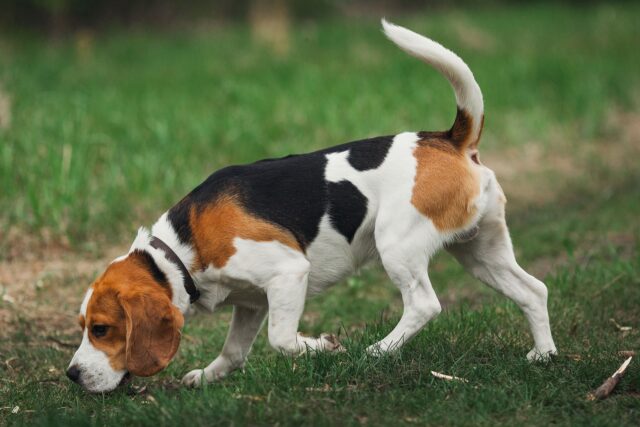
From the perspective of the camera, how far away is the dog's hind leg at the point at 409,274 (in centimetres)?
466

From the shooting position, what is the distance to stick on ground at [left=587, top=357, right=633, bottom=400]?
4242 millimetres

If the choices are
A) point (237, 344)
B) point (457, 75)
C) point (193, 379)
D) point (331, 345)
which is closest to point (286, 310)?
point (331, 345)

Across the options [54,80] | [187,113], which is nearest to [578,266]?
[187,113]

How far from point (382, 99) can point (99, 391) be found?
740 centimetres

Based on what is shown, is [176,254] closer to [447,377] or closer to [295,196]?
[295,196]

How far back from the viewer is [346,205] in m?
4.81

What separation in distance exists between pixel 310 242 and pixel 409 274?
53 cm

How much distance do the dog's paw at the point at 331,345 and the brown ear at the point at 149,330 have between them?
29.3 inches

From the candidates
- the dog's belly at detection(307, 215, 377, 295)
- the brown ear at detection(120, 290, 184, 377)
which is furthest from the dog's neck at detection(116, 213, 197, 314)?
the dog's belly at detection(307, 215, 377, 295)

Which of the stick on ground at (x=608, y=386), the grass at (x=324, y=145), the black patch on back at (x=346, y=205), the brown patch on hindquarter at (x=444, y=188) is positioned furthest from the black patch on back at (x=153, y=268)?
the stick on ground at (x=608, y=386)

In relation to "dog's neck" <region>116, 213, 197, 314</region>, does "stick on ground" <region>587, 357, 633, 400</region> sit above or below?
below

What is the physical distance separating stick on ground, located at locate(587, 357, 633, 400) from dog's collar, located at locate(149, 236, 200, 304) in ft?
6.35

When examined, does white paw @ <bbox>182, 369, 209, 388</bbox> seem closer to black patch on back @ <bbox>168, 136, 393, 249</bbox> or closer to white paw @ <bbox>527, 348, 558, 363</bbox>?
black patch on back @ <bbox>168, 136, 393, 249</bbox>

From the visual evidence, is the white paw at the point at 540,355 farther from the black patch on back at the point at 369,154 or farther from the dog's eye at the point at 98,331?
the dog's eye at the point at 98,331
